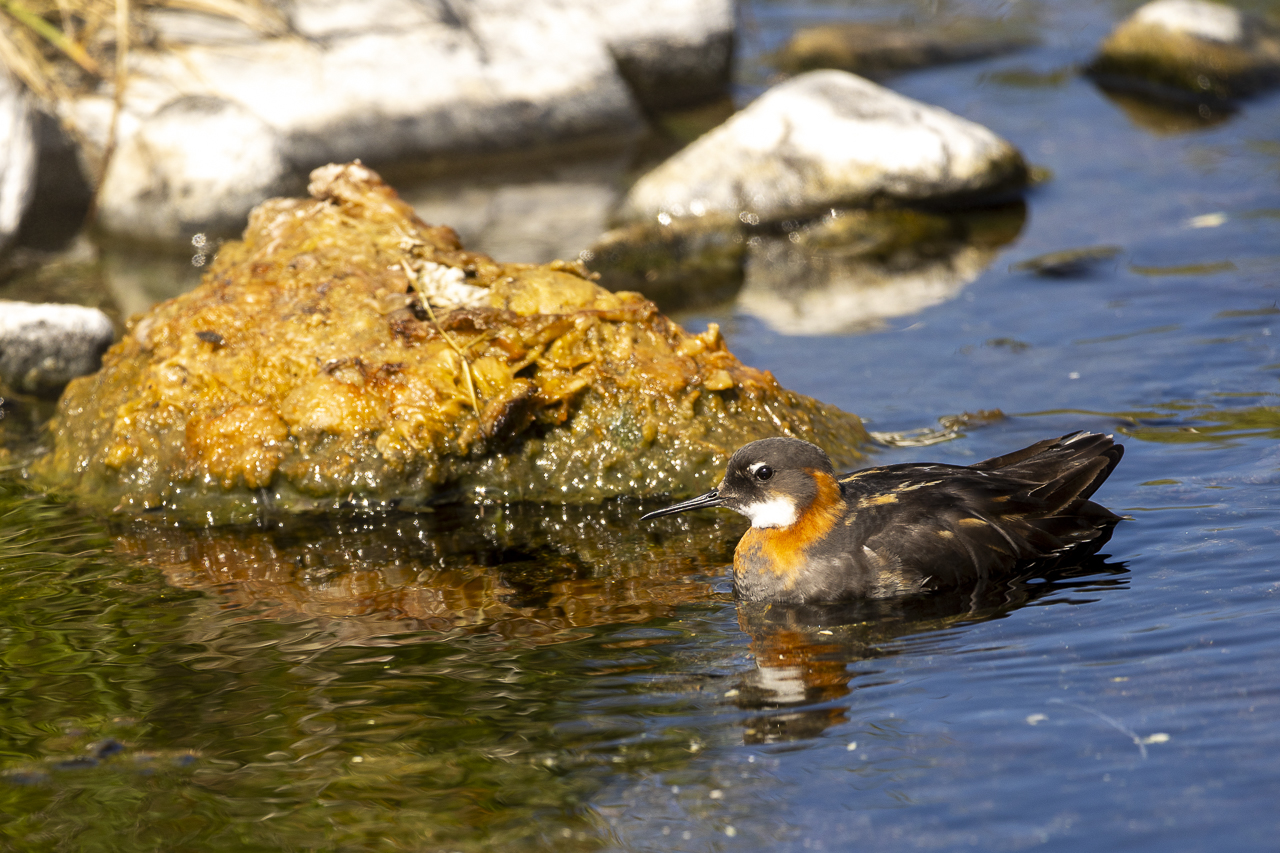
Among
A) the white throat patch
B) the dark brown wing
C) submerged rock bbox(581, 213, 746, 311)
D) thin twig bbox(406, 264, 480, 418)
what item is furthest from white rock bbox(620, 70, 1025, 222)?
the white throat patch

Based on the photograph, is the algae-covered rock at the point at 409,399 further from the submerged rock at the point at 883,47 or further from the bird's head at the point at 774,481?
the submerged rock at the point at 883,47

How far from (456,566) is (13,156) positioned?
23.8 ft

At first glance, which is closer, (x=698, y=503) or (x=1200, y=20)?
(x=698, y=503)

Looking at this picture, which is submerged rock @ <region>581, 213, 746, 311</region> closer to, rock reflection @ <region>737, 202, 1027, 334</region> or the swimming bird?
rock reflection @ <region>737, 202, 1027, 334</region>

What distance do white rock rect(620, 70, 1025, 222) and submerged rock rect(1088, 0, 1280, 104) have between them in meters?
4.19

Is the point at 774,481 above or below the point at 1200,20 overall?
below

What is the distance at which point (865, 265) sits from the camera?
11406 millimetres

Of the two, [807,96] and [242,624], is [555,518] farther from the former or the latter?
[807,96]

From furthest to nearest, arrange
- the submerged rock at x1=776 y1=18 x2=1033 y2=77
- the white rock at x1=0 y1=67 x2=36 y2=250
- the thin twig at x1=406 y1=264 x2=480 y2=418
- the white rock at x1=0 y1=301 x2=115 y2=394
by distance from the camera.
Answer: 1. the submerged rock at x1=776 y1=18 x2=1033 y2=77
2. the white rock at x1=0 y1=67 x2=36 y2=250
3. the white rock at x1=0 y1=301 x2=115 y2=394
4. the thin twig at x1=406 y1=264 x2=480 y2=418

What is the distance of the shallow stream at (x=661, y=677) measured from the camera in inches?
171

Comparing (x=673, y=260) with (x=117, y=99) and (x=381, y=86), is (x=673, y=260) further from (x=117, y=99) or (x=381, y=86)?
(x=117, y=99)

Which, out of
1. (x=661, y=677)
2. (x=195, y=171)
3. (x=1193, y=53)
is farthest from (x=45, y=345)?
(x=1193, y=53)

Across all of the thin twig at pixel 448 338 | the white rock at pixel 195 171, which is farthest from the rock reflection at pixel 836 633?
the white rock at pixel 195 171

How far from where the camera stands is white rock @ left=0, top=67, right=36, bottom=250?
1145 cm
